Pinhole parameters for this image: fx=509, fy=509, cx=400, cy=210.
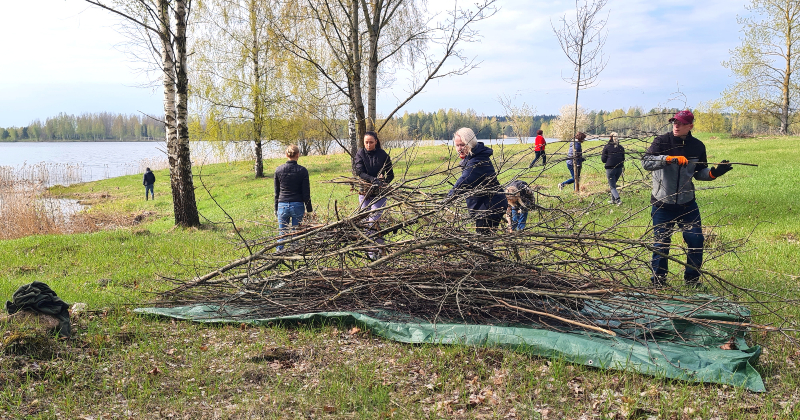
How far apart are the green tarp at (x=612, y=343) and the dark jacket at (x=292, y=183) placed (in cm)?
271

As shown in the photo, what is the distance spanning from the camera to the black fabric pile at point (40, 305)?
4211 millimetres

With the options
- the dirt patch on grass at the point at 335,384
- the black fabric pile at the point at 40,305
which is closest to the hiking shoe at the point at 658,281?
the dirt patch on grass at the point at 335,384

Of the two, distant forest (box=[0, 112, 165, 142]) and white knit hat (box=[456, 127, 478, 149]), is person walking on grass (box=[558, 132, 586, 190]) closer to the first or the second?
white knit hat (box=[456, 127, 478, 149])

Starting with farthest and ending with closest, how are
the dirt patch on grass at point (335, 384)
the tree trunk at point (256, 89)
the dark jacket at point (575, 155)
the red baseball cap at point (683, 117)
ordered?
the tree trunk at point (256, 89), the red baseball cap at point (683, 117), the dark jacket at point (575, 155), the dirt patch on grass at point (335, 384)

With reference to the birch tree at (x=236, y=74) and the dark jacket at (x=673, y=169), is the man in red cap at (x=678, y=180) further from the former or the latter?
the birch tree at (x=236, y=74)

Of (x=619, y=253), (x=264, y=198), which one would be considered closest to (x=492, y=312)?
(x=619, y=253)

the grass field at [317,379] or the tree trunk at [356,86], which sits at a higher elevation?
the tree trunk at [356,86]

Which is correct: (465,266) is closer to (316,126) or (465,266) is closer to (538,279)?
(538,279)

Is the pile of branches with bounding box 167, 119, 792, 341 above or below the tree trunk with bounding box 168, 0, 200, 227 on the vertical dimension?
below

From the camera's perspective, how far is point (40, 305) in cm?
423

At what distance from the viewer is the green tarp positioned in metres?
3.46

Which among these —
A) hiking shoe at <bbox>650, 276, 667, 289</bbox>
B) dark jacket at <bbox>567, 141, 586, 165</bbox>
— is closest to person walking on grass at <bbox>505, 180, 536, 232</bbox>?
dark jacket at <bbox>567, 141, 586, 165</bbox>

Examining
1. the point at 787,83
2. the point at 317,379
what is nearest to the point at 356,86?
the point at 317,379

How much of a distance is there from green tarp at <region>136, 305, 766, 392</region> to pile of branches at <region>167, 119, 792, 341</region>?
12 centimetres
